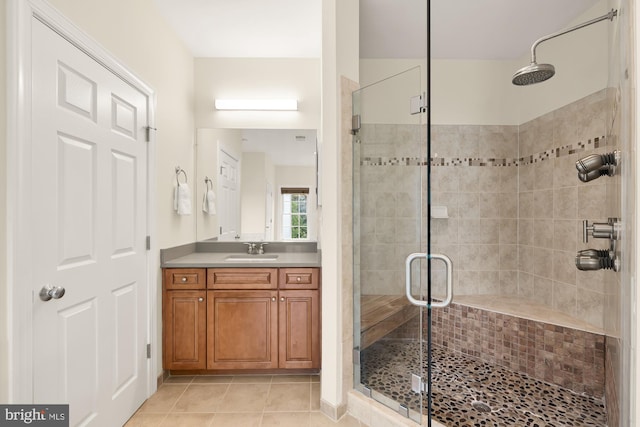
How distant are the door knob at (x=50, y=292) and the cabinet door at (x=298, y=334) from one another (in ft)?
4.41

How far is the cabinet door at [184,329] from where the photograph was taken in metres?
2.41

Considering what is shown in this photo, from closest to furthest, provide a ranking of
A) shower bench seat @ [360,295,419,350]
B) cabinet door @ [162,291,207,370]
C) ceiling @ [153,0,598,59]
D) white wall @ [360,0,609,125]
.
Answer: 1. shower bench seat @ [360,295,419,350]
2. ceiling @ [153,0,598,59]
3. cabinet door @ [162,291,207,370]
4. white wall @ [360,0,609,125]

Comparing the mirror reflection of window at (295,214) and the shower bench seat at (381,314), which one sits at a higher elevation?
the mirror reflection of window at (295,214)

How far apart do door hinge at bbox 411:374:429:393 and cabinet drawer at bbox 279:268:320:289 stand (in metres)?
0.96

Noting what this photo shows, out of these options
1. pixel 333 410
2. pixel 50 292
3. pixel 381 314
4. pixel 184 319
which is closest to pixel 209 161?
pixel 184 319

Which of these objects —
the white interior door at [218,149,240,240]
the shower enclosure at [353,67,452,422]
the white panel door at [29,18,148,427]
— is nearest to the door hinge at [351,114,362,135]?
the shower enclosure at [353,67,452,422]

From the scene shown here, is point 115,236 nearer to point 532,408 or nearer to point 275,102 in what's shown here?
point 275,102

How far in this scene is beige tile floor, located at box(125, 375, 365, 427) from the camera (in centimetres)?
196

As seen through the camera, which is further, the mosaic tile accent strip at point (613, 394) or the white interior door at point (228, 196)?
the white interior door at point (228, 196)

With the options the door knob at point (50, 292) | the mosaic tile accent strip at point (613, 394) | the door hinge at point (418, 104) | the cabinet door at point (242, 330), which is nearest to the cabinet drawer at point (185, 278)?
the cabinet door at point (242, 330)

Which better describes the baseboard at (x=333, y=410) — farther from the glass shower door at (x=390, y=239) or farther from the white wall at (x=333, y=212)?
the glass shower door at (x=390, y=239)

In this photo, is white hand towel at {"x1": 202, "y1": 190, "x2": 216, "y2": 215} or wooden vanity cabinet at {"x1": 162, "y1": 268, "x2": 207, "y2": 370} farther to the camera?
white hand towel at {"x1": 202, "y1": 190, "x2": 216, "y2": 215}

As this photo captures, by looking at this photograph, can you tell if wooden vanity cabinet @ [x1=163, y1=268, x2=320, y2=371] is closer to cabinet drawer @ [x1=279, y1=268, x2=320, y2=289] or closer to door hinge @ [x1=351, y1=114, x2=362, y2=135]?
cabinet drawer @ [x1=279, y1=268, x2=320, y2=289]

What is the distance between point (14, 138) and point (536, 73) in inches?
104
